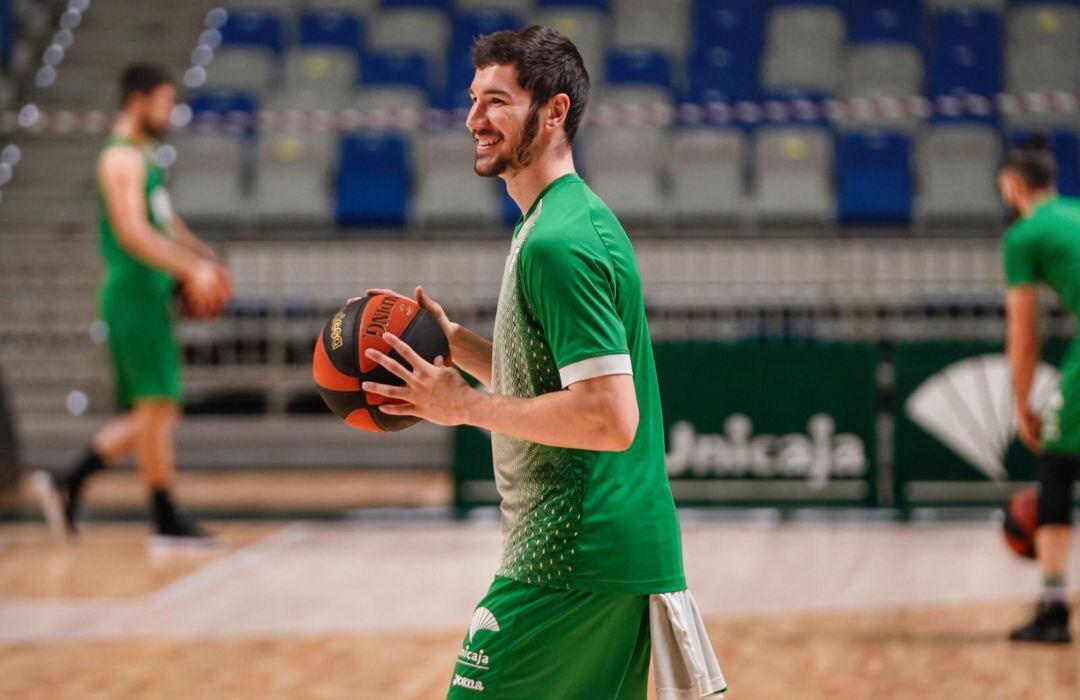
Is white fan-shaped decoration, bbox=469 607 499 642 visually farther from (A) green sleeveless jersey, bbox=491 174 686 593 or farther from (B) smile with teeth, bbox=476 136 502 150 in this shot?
(B) smile with teeth, bbox=476 136 502 150

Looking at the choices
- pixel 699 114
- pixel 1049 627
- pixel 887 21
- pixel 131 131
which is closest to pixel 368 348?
pixel 1049 627

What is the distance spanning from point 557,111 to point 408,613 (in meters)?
3.68

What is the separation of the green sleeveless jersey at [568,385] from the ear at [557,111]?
3.8 inches

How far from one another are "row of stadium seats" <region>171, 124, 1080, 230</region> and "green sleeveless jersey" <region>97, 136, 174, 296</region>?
461 cm

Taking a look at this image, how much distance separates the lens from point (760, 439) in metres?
8.17

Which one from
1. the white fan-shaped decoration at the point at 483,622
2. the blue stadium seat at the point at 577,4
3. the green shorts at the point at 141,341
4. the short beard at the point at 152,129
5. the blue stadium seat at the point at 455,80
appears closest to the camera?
the white fan-shaped decoration at the point at 483,622

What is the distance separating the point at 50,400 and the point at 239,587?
15.7 feet

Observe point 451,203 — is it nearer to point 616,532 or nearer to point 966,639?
point 966,639

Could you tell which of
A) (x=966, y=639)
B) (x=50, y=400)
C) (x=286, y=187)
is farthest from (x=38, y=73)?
(x=966, y=639)

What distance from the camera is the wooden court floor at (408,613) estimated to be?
470 cm

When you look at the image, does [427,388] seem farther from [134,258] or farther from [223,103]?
[223,103]

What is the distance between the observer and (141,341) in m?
6.89

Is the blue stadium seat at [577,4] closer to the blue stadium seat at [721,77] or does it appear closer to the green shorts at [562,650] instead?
the blue stadium seat at [721,77]

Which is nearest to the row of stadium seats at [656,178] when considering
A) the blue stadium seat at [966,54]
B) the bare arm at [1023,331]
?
the blue stadium seat at [966,54]
